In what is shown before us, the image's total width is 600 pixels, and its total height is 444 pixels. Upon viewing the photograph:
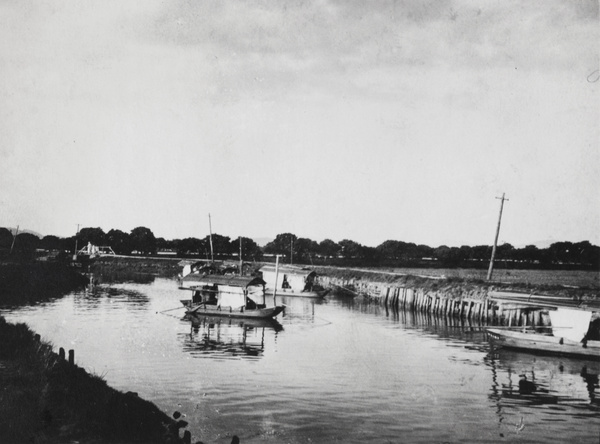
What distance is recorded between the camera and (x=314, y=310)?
61438mm

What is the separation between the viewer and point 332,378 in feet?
89.3

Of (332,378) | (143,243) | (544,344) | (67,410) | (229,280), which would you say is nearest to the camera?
(67,410)

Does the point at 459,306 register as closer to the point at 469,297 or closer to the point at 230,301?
the point at 469,297

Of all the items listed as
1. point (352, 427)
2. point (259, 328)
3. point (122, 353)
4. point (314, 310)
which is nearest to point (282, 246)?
point (314, 310)

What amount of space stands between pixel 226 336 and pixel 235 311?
26.1 feet

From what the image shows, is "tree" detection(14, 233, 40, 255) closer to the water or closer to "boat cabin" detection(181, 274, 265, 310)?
the water

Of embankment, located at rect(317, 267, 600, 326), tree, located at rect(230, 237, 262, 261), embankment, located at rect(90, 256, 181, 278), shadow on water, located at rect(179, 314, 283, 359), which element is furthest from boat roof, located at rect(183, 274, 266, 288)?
tree, located at rect(230, 237, 262, 261)

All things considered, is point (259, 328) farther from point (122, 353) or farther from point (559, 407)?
point (559, 407)

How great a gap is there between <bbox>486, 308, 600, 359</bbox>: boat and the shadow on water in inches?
678

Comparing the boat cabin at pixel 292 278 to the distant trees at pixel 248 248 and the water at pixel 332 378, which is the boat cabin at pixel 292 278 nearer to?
the water at pixel 332 378

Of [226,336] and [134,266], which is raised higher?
[134,266]

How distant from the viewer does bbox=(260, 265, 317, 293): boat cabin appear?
79.7 metres

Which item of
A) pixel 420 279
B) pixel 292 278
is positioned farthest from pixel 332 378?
pixel 292 278

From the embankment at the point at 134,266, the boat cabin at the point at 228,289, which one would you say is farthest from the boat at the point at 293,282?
the embankment at the point at 134,266
